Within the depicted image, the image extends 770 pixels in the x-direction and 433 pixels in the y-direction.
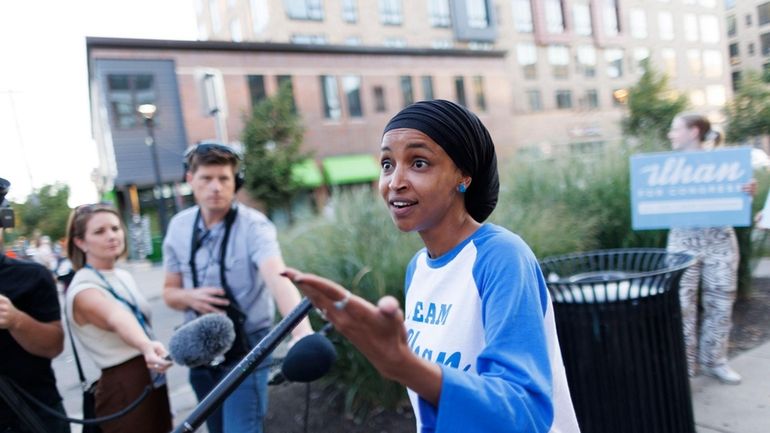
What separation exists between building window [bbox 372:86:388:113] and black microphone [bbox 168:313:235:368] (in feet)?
83.6

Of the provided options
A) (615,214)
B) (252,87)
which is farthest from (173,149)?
(615,214)

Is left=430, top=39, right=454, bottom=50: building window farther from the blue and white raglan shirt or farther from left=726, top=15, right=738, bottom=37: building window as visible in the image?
the blue and white raglan shirt

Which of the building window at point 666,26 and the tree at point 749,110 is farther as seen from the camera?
the building window at point 666,26

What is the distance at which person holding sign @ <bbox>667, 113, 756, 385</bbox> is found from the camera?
3.54 metres

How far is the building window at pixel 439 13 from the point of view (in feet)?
109

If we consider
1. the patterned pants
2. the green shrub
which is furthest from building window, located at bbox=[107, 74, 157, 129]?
the patterned pants

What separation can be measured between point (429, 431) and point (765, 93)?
214 inches

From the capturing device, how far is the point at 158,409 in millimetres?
2455

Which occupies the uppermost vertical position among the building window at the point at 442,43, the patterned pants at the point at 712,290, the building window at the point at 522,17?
the building window at the point at 442,43

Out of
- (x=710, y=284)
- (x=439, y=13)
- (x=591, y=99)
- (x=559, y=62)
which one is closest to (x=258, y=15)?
(x=439, y=13)

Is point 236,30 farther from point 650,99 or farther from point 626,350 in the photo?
point 626,350

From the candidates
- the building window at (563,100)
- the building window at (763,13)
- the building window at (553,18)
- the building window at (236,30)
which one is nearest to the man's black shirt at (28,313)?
the building window at (763,13)

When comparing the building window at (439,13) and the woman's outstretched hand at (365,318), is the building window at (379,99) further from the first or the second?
the woman's outstretched hand at (365,318)

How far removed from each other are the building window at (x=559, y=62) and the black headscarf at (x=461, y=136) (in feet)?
97.1
